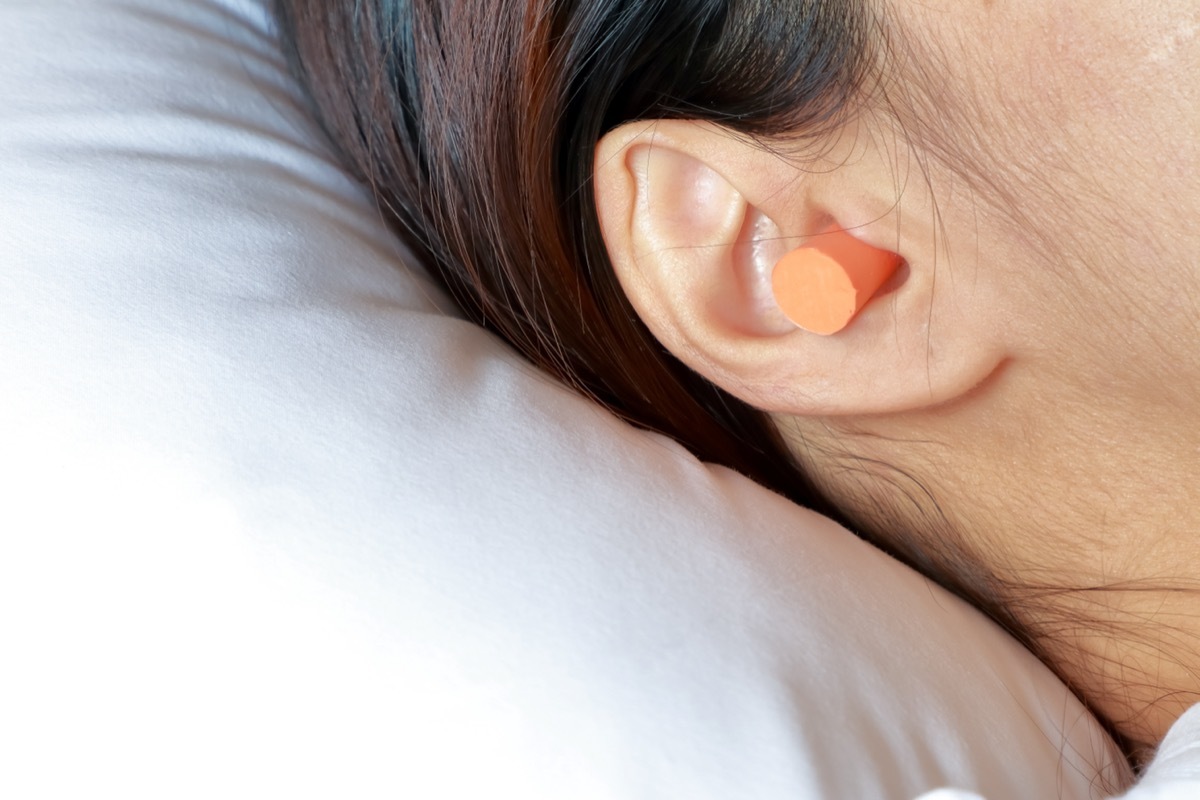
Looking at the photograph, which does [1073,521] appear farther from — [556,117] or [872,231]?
[556,117]

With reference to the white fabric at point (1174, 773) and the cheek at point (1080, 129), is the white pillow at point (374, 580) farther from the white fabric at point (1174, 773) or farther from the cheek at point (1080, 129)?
the cheek at point (1080, 129)

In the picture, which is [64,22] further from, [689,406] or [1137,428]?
[1137,428]

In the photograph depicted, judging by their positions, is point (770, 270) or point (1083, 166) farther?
point (770, 270)

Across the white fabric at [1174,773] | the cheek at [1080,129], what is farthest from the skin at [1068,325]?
the white fabric at [1174,773]

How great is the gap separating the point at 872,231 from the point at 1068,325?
0.11 m

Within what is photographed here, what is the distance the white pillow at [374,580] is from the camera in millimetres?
446

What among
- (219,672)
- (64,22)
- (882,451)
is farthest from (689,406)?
(64,22)

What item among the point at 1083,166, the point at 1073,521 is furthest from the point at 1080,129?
the point at 1073,521

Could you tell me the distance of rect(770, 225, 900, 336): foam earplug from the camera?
567mm

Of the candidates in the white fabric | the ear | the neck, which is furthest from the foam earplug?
the white fabric

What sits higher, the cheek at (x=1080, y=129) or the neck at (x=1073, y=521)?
the cheek at (x=1080, y=129)

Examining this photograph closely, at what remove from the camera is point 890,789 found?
47cm

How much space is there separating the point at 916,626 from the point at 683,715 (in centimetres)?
18

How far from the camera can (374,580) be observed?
0.47 m
